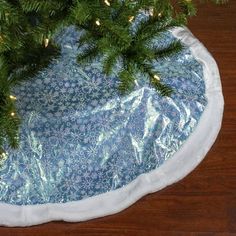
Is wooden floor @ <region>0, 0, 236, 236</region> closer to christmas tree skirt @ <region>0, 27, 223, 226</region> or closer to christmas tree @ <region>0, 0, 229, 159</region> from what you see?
christmas tree skirt @ <region>0, 27, 223, 226</region>

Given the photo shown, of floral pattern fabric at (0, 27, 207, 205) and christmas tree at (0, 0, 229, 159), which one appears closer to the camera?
christmas tree at (0, 0, 229, 159)

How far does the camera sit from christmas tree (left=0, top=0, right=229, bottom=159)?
714 millimetres

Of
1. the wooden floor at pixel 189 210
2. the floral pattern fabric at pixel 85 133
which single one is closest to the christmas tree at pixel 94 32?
the floral pattern fabric at pixel 85 133

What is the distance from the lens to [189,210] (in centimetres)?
97

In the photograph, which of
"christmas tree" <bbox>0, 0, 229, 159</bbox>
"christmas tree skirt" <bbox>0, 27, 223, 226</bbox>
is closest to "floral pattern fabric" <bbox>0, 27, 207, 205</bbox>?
"christmas tree skirt" <bbox>0, 27, 223, 226</bbox>

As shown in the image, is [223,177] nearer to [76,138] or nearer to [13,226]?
[76,138]

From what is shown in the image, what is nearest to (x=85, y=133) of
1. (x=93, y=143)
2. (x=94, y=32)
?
(x=93, y=143)

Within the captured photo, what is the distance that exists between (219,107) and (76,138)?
1.24ft

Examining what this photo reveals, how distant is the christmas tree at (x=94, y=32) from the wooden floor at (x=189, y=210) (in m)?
0.29

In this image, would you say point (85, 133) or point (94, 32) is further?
point (85, 133)

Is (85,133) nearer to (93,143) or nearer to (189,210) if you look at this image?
(93,143)

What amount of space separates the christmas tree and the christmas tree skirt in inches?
7.6

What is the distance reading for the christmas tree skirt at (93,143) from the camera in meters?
0.97

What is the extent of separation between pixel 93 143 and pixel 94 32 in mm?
308
